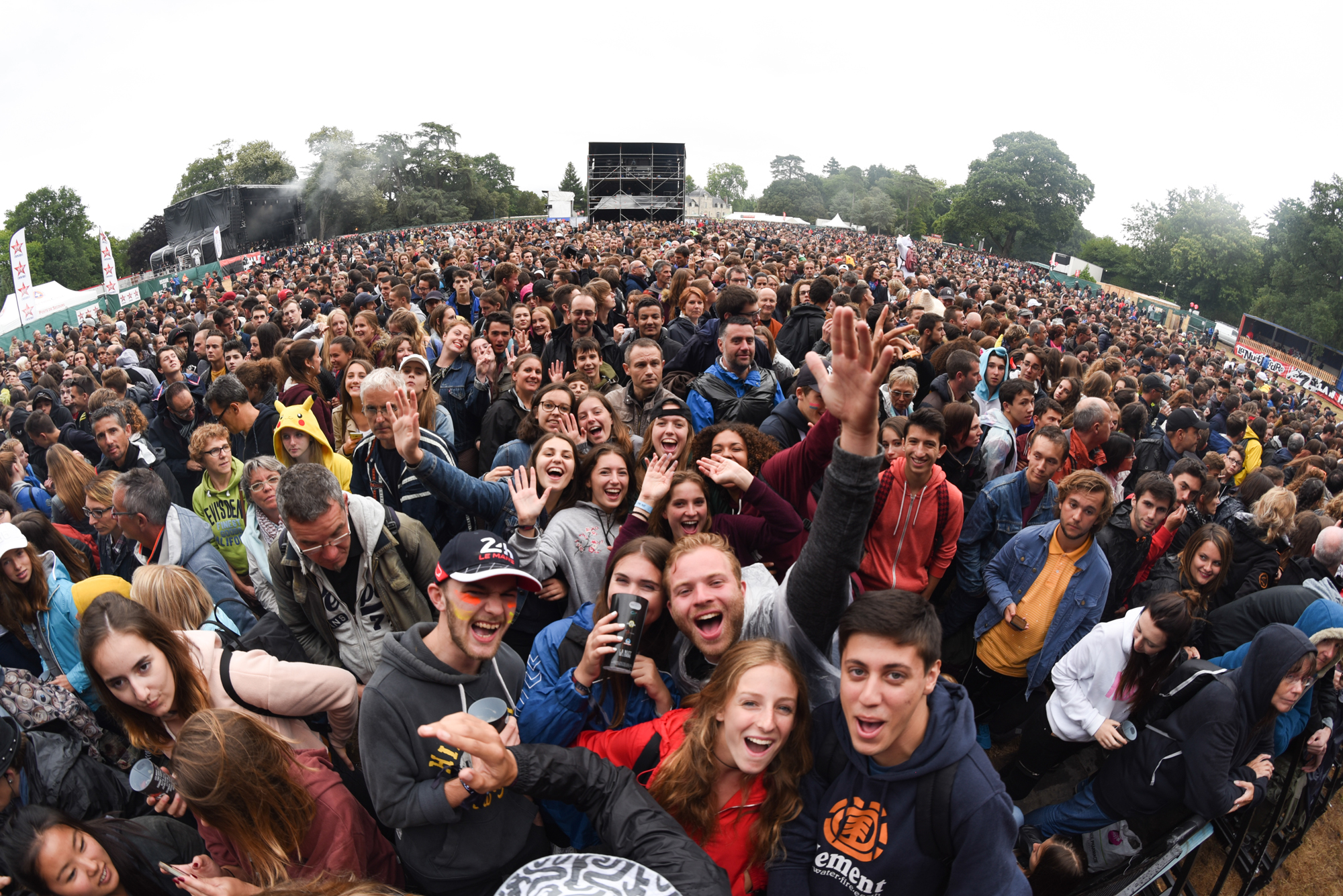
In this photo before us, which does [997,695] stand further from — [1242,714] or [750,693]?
[750,693]

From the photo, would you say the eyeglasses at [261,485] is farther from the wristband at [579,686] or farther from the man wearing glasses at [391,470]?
the wristband at [579,686]

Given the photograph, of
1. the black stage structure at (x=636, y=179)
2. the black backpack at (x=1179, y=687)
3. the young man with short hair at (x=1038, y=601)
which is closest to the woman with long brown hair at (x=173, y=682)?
the young man with short hair at (x=1038, y=601)

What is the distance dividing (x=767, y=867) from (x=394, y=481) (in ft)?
8.87

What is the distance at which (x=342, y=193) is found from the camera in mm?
48625

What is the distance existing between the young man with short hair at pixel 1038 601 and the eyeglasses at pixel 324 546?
3.06 metres

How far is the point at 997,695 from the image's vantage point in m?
3.84

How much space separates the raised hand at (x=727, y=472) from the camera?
2842 mm

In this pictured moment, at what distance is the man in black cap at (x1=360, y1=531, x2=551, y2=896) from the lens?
6.22 feet

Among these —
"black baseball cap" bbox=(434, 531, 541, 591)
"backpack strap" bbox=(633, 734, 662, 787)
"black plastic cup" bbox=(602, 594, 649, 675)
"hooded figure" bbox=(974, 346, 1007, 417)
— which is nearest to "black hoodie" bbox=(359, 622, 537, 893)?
"black baseball cap" bbox=(434, 531, 541, 591)

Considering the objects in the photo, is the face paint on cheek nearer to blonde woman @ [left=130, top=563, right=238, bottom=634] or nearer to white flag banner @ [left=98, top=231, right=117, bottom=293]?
blonde woman @ [left=130, top=563, right=238, bottom=634]

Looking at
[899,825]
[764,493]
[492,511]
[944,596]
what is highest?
[764,493]

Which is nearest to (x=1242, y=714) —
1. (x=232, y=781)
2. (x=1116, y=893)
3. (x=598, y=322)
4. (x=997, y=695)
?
(x=1116, y=893)

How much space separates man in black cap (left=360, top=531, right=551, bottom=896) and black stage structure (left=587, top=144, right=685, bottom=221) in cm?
3510

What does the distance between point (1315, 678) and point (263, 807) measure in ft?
13.7
